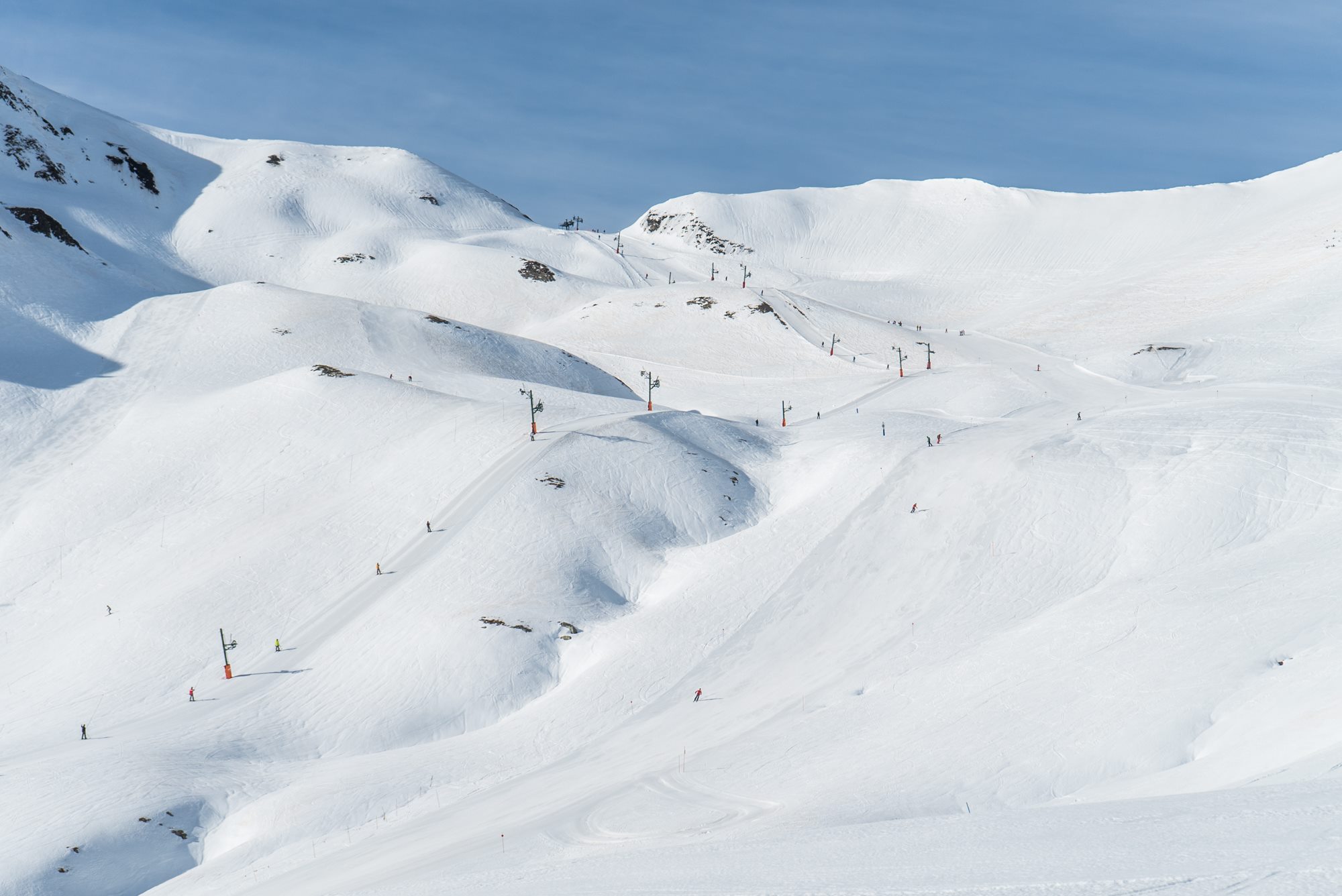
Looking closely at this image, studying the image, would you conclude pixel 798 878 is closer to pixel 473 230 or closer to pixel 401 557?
pixel 401 557

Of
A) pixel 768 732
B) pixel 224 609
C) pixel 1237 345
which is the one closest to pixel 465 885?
pixel 768 732

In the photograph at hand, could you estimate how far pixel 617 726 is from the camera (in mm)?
39188

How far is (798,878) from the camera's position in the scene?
13297 millimetres

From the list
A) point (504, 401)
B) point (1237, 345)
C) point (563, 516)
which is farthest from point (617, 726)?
point (1237, 345)

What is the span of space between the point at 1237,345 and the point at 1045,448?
45.9m

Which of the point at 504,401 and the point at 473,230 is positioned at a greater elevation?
the point at 473,230

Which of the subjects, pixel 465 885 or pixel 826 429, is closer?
pixel 465 885

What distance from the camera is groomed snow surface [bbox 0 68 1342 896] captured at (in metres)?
23.9

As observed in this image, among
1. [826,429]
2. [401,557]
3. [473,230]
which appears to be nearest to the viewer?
[401,557]

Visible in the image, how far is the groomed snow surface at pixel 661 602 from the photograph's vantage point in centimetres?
2391

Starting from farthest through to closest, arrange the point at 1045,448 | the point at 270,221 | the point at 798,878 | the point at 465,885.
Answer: the point at 270,221
the point at 1045,448
the point at 465,885
the point at 798,878

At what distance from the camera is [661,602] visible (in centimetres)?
5053

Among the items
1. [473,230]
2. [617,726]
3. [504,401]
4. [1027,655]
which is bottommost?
[617,726]

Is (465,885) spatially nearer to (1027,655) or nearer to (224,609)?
(1027,655)
